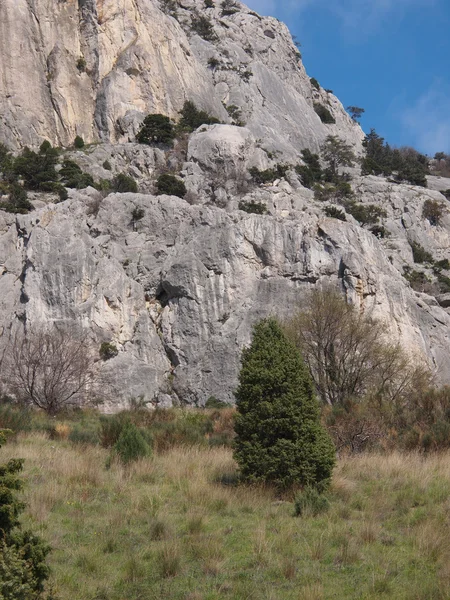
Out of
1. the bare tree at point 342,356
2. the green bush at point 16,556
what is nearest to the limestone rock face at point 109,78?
the bare tree at point 342,356

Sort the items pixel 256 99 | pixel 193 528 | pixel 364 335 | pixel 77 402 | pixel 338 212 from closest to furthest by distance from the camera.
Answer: pixel 193 528, pixel 364 335, pixel 77 402, pixel 338 212, pixel 256 99

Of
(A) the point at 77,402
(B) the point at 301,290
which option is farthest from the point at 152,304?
(A) the point at 77,402

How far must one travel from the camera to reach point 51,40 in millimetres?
51469

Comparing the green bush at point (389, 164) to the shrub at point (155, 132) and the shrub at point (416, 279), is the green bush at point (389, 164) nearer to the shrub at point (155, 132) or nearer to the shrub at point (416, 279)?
the shrub at point (416, 279)

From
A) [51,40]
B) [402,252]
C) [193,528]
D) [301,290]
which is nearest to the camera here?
[193,528]

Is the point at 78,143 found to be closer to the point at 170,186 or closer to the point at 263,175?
the point at 170,186

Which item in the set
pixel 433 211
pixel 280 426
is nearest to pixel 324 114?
pixel 433 211

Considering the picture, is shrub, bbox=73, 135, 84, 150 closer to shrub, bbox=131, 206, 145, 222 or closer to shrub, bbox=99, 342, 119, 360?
shrub, bbox=131, 206, 145, 222

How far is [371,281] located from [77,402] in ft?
62.4

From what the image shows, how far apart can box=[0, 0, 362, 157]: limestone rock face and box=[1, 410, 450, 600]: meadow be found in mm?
43929

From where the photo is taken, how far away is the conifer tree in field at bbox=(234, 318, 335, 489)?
25.0 feet

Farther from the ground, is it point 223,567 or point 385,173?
point 385,173

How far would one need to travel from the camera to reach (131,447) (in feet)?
31.1

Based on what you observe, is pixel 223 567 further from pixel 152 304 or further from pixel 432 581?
pixel 152 304
